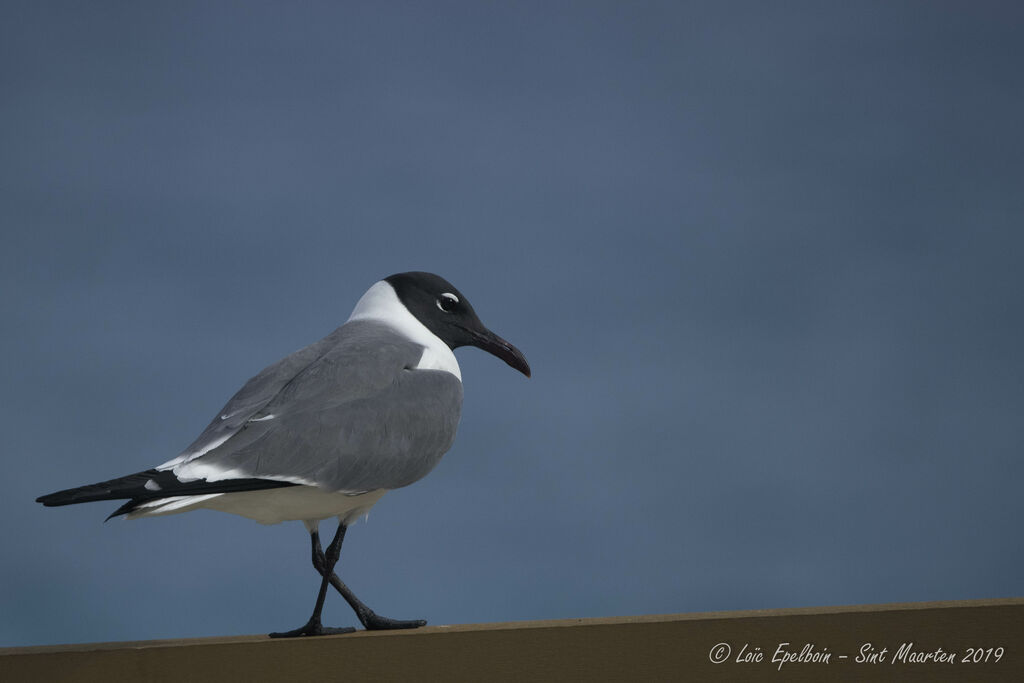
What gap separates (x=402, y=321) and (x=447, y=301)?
13 cm

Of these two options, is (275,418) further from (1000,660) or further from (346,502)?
(1000,660)

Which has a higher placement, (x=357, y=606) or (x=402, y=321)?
(x=402, y=321)

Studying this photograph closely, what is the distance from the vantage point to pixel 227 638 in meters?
2.51

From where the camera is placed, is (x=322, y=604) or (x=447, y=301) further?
(x=447, y=301)

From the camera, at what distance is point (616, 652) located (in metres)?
2.44

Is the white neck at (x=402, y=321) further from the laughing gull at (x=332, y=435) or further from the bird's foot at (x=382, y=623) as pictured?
the bird's foot at (x=382, y=623)

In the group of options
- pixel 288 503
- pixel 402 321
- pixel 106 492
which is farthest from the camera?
pixel 402 321

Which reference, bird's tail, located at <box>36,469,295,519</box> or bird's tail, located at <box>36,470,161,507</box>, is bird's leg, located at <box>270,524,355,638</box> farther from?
bird's tail, located at <box>36,470,161,507</box>

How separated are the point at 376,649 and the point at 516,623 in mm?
312

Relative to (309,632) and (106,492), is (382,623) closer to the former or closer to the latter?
(309,632)

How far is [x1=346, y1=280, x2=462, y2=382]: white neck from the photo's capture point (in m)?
2.81

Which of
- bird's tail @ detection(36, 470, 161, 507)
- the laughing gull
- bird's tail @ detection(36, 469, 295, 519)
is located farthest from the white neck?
bird's tail @ detection(36, 470, 161, 507)

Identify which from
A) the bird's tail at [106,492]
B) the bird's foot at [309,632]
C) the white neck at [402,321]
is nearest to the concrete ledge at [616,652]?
the bird's foot at [309,632]

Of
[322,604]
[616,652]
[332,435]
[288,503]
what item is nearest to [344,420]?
[332,435]
